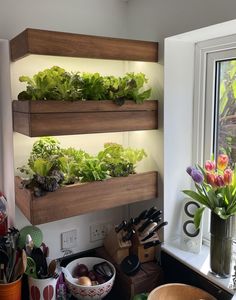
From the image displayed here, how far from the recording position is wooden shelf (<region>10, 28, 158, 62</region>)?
117cm

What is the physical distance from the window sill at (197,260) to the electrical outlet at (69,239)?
452 mm

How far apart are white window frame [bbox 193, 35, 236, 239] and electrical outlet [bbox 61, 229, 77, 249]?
0.67m

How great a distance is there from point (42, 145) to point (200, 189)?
2.37ft

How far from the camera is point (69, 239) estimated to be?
158 centimetres

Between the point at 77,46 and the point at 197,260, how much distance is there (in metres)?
1.07

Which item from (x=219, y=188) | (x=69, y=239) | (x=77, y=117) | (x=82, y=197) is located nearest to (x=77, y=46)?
(x=77, y=117)

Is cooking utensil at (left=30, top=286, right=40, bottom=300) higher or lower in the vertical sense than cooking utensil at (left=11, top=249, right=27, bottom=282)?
lower

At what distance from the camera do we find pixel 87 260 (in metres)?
1.53

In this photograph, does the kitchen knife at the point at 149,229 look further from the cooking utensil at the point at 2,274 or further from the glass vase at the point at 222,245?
the cooking utensil at the point at 2,274

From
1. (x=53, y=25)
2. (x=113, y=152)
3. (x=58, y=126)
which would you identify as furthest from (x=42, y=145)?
(x=53, y=25)

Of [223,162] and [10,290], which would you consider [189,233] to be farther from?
[10,290]

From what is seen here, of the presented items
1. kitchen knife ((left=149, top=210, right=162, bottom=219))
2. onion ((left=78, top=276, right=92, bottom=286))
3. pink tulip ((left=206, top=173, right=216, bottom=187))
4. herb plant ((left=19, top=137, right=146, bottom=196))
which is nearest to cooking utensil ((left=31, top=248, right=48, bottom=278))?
onion ((left=78, top=276, right=92, bottom=286))

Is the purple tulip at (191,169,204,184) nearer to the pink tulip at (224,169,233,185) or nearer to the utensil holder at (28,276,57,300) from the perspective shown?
the pink tulip at (224,169,233,185)

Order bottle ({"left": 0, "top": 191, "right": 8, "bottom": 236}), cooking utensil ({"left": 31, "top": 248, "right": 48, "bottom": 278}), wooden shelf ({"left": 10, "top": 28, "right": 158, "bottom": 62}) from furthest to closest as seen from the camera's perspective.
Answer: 1. bottle ({"left": 0, "top": 191, "right": 8, "bottom": 236})
2. cooking utensil ({"left": 31, "top": 248, "right": 48, "bottom": 278})
3. wooden shelf ({"left": 10, "top": 28, "right": 158, "bottom": 62})
